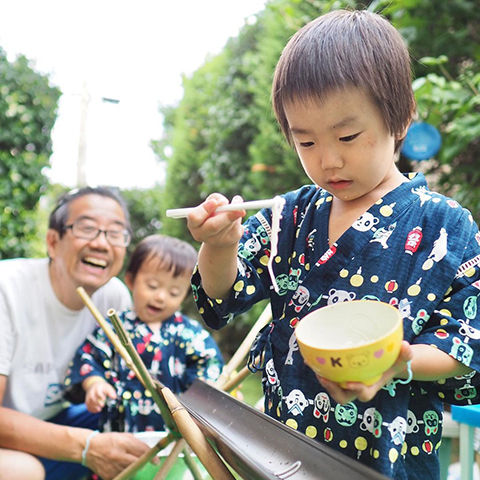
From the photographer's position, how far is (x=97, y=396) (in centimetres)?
212

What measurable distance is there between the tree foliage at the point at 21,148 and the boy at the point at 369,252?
450cm

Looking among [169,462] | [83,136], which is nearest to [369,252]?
[169,462]

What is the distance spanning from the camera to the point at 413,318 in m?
1.10

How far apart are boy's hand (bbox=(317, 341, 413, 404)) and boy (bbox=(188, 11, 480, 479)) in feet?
0.31

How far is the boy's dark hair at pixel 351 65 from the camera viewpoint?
3.73 feet

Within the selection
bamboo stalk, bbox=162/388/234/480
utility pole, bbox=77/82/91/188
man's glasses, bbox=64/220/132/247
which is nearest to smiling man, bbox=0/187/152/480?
man's glasses, bbox=64/220/132/247

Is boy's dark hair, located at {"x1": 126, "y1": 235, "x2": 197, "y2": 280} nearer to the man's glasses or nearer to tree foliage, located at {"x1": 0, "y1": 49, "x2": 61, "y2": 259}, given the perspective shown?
the man's glasses

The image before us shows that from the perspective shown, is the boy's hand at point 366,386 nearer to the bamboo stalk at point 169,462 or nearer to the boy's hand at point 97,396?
the bamboo stalk at point 169,462

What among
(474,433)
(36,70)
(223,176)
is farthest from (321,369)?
(36,70)

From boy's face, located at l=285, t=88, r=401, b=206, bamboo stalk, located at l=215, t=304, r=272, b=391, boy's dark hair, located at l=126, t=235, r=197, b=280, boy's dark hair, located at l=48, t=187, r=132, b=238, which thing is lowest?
bamboo stalk, located at l=215, t=304, r=272, b=391

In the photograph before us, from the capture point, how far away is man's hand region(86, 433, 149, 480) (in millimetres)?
1893

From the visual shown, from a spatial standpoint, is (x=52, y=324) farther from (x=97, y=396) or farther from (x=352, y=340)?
(x=352, y=340)

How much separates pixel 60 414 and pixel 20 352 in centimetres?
39

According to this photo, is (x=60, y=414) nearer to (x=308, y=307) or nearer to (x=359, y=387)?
(x=308, y=307)
